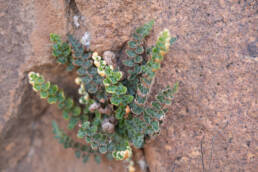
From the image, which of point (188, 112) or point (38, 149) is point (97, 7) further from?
point (38, 149)

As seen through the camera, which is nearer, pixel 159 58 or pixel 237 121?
pixel 159 58

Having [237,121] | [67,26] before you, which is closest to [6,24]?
[67,26]

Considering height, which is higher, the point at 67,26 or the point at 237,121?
the point at 67,26
